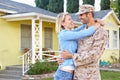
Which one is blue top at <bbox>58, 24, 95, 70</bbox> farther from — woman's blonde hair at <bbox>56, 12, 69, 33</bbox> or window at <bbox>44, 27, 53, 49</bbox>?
window at <bbox>44, 27, 53, 49</bbox>

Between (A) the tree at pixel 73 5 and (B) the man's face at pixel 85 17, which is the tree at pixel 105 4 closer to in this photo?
(A) the tree at pixel 73 5

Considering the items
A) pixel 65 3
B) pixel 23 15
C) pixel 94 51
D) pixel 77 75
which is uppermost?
pixel 65 3

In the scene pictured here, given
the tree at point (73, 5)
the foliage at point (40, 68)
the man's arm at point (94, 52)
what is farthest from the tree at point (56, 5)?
the man's arm at point (94, 52)

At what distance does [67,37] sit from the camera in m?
2.84

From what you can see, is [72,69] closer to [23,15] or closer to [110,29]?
[23,15]

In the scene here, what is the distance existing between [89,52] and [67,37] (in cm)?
31

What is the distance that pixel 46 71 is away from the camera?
11.0 m

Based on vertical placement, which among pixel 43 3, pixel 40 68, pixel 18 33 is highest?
pixel 43 3

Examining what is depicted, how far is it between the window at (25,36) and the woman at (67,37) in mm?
10399

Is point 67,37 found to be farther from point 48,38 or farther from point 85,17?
point 48,38

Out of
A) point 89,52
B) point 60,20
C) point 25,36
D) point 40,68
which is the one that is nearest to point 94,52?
point 89,52

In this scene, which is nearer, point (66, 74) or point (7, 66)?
point (66, 74)

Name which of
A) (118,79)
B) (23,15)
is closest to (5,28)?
(23,15)

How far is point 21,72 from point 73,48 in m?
8.50
